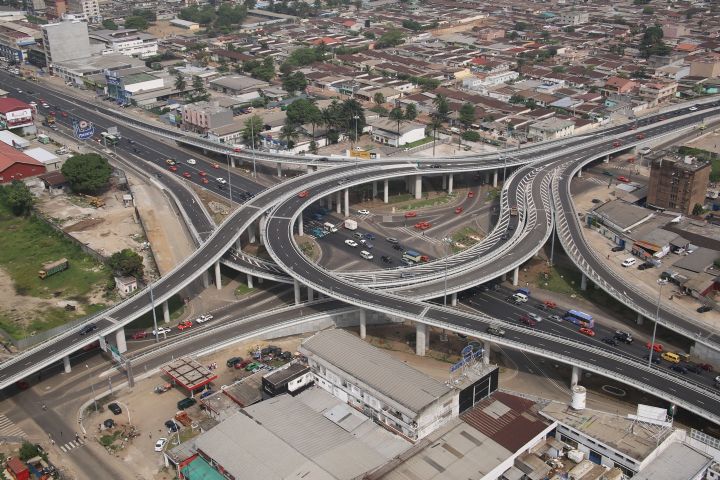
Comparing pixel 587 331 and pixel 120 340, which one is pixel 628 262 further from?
pixel 120 340

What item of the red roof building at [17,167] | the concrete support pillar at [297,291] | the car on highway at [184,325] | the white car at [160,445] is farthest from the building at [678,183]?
the red roof building at [17,167]

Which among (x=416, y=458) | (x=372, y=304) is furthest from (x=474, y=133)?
(x=416, y=458)

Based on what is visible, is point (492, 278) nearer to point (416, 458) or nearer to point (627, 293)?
point (627, 293)

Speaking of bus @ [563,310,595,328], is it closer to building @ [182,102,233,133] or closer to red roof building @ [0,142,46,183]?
building @ [182,102,233,133]

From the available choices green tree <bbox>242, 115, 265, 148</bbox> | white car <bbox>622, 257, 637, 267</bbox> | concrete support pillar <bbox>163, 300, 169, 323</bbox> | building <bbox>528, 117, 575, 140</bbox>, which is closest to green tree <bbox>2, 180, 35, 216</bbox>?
green tree <bbox>242, 115, 265, 148</bbox>

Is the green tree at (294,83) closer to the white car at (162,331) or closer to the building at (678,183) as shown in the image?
the building at (678,183)

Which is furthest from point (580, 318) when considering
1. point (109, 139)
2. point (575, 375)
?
point (109, 139)
